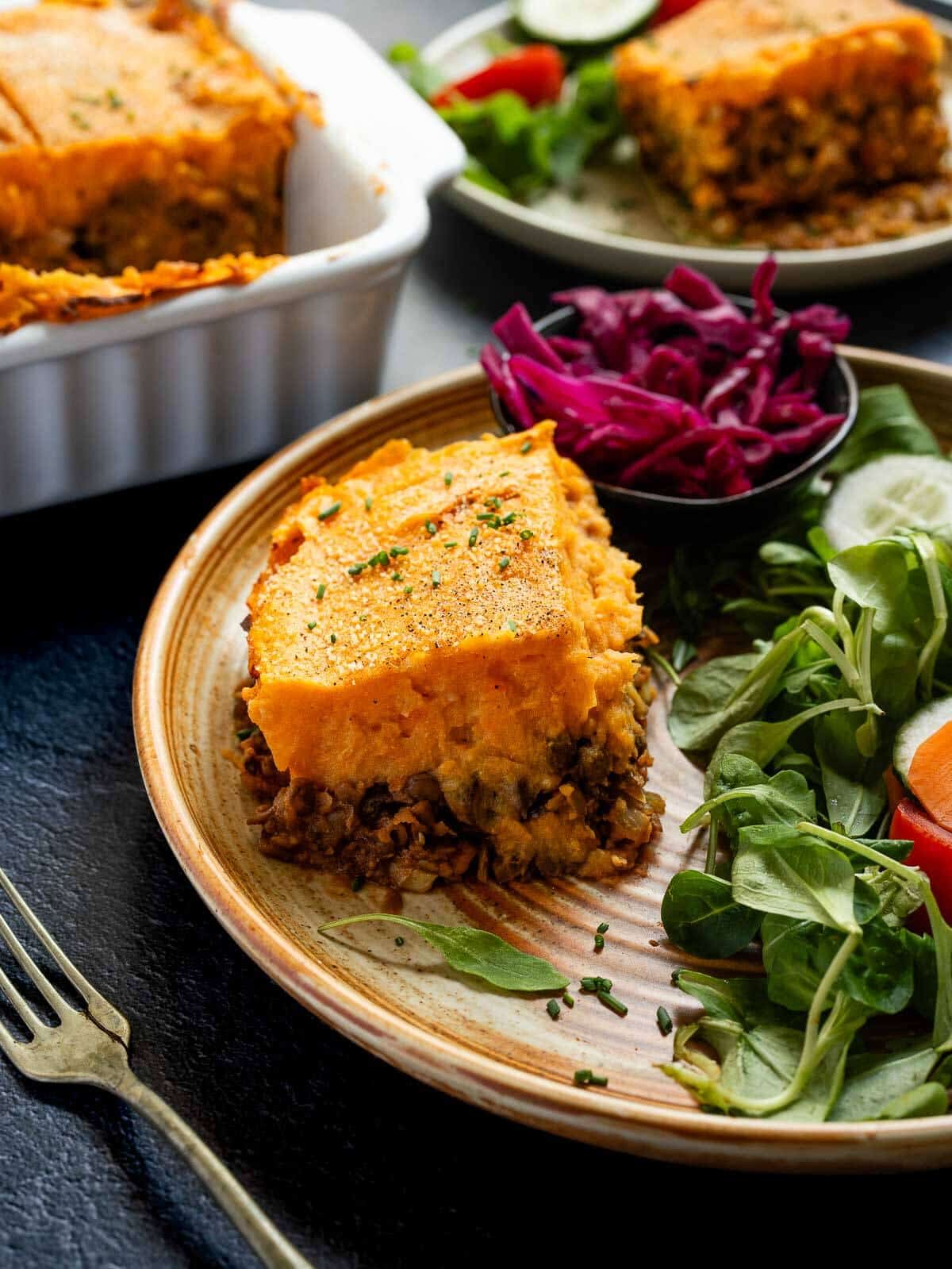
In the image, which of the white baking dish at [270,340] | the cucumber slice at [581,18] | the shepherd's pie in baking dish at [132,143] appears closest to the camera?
the white baking dish at [270,340]

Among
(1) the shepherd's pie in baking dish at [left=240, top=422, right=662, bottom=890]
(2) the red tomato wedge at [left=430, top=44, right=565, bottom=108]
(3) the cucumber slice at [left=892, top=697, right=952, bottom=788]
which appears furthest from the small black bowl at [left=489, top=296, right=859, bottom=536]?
(2) the red tomato wedge at [left=430, top=44, right=565, bottom=108]

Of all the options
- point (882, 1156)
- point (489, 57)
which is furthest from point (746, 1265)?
point (489, 57)

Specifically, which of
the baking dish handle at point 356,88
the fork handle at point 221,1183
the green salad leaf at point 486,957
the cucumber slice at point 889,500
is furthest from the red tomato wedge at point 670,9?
the fork handle at point 221,1183

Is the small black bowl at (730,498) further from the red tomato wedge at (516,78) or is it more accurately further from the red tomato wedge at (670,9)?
the red tomato wedge at (670,9)

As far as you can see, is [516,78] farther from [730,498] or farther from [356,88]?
[730,498]

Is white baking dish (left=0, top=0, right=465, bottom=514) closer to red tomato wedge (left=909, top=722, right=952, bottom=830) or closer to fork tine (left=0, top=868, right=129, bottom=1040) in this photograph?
fork tine (left=0, top=868, right=129, bottom=1040)

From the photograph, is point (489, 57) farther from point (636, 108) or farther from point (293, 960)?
point (293, 960)
